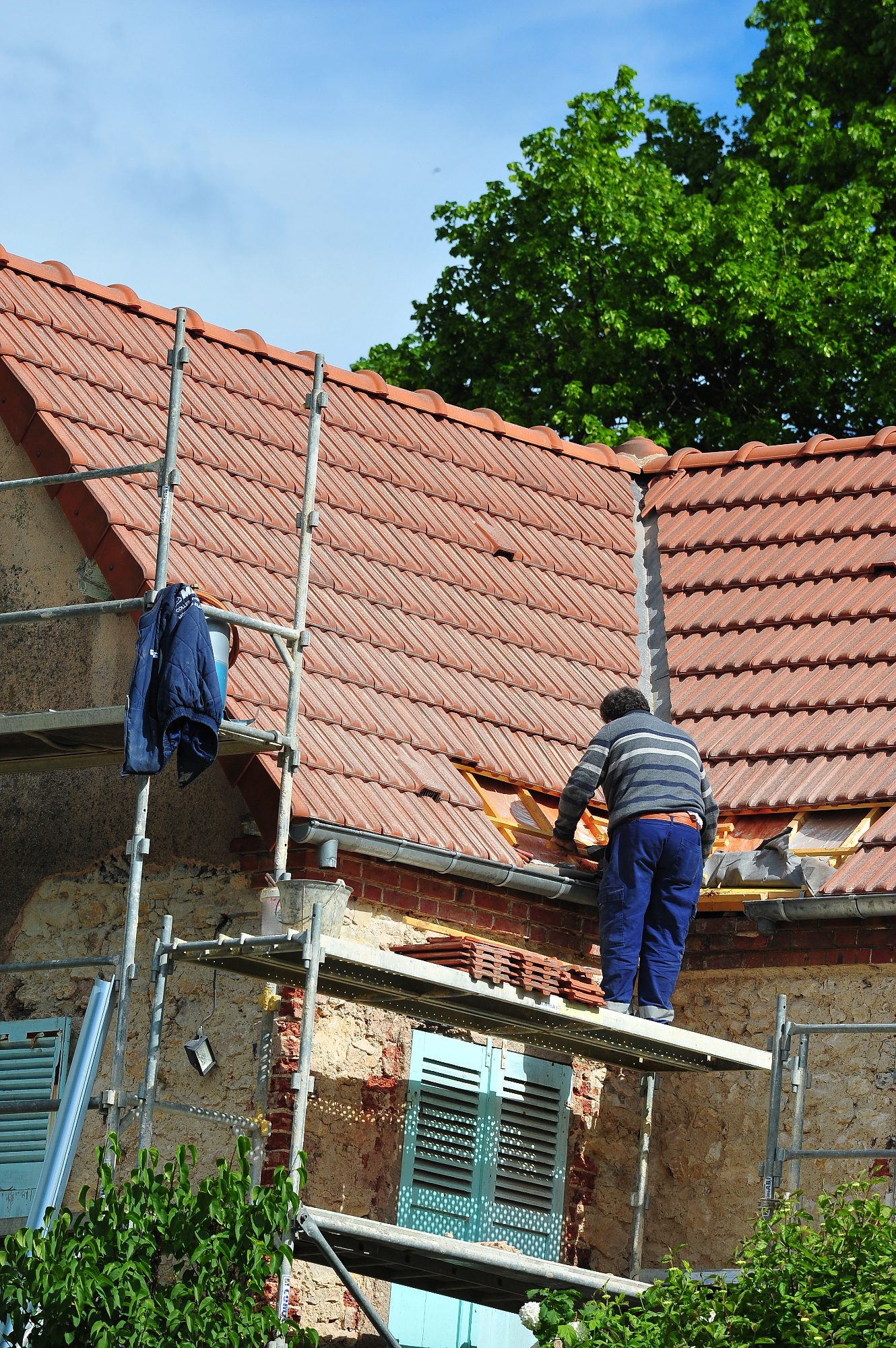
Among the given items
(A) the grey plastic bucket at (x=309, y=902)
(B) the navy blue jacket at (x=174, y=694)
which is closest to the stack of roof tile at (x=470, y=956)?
(A) the grey plastic bucket at (x=309, y=902)

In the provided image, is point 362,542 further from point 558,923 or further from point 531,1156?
point 531,1156

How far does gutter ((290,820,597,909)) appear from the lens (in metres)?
9.80

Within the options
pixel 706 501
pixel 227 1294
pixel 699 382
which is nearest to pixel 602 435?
pixel 699 382

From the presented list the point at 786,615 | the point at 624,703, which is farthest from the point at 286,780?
the point at 786,615

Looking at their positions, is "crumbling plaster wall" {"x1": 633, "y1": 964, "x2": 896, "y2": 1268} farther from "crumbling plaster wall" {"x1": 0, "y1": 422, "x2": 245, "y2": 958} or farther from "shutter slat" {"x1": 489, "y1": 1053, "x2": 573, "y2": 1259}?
"crumbling plaster wall" {"x1": 0, "y1": 422, "x2": 245, "y2": 958}

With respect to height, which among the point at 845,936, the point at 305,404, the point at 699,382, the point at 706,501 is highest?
the point at 699,382

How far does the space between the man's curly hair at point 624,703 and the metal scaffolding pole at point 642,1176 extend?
194 centimetres

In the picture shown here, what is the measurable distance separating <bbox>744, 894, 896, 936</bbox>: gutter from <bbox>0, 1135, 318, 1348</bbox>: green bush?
141 inches

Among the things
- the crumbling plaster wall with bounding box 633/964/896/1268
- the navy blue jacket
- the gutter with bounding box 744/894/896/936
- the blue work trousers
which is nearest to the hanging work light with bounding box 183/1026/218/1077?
the navy blue jacket

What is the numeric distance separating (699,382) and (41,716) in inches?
583

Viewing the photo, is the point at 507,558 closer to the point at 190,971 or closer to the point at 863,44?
the point at 190,971

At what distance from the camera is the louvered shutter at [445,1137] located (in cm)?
1008

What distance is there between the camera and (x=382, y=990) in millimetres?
9539

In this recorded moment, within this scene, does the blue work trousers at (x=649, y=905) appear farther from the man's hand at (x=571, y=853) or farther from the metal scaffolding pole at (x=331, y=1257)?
the metal scaffolding pole at (x=331, y=1257)
